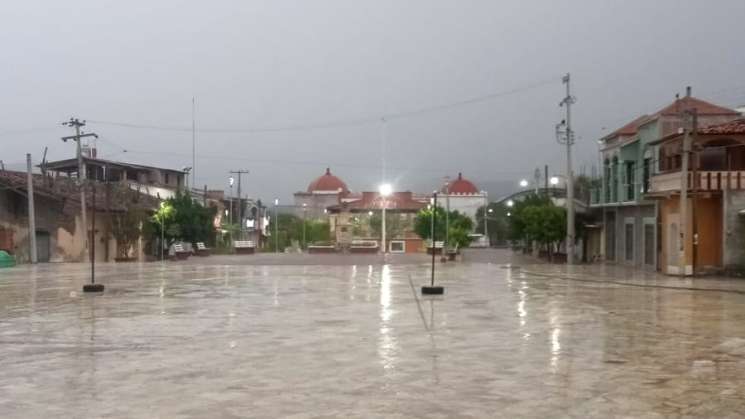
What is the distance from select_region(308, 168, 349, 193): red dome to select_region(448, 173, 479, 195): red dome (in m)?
12.7

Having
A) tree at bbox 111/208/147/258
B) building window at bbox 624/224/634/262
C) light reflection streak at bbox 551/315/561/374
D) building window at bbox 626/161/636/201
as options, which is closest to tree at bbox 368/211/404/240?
tree at bbox 111/208/147/258

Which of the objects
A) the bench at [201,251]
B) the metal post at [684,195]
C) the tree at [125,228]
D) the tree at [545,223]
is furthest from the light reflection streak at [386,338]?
the bench at [201,251]

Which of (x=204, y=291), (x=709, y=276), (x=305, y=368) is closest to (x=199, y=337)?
(x=305, y=368)

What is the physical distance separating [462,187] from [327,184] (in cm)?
1611

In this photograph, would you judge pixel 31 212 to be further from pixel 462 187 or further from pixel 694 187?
pixel 462 187

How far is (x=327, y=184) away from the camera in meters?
97.4

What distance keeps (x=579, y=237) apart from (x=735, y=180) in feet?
63.5

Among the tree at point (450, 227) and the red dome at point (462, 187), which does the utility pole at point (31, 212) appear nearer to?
the tree at point (450, 227)

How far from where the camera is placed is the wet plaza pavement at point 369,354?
8.70m

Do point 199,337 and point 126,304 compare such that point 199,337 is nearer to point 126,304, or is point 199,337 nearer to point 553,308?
point 126,304

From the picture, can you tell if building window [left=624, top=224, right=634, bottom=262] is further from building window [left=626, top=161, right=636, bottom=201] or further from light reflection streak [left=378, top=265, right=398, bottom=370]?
light reflection streak [left=378, top=265, right=398, bottom=370]

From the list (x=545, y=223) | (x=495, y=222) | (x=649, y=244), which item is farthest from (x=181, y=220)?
(x=495, y=222)

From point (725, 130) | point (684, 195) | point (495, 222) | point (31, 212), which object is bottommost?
point (495, 222)

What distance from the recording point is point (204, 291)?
23781 mm
